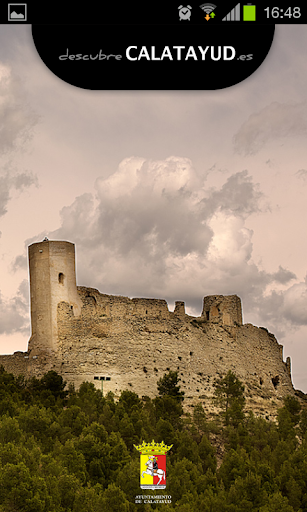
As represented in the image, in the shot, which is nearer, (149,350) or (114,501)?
(114,501)

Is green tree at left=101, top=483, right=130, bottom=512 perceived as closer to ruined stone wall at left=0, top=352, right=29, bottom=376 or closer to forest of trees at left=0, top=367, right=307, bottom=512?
forest of trees at left=0, top=367, right=307, bottom=512

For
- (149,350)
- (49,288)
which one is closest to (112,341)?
(149,350)

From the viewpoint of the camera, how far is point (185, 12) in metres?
5.77

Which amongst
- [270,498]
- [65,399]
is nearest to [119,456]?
[270,498]

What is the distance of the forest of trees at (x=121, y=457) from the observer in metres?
16.1

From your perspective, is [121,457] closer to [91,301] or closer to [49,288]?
[49,288]

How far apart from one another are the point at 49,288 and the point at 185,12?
28.3 meters

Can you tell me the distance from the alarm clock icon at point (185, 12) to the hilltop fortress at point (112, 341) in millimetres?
28320

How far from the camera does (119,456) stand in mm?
20453

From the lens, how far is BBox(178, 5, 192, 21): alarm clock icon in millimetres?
5763

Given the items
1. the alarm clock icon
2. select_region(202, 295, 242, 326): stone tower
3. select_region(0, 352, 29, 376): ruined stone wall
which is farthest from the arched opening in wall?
the alarm clock icon

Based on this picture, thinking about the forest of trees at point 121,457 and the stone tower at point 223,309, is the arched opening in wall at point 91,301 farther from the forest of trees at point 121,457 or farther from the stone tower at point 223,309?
the stone tower at point 223,309

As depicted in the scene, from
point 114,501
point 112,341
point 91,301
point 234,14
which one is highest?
point 91,301

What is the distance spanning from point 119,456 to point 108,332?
14.1 metres
